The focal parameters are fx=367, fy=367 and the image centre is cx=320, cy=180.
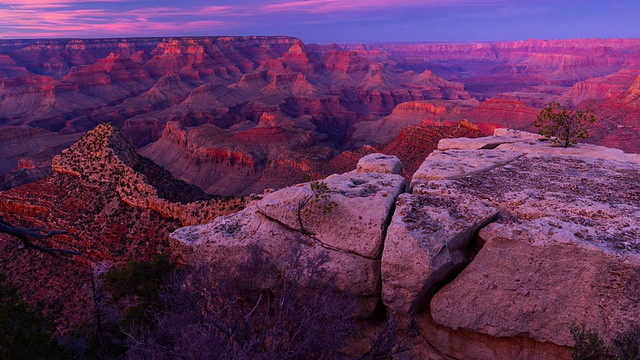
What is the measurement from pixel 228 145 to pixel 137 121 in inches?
2392

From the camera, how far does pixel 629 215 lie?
8859 mm

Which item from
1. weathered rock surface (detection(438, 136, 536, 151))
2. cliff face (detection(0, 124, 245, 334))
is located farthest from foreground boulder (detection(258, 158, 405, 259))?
cliff face (detection(0, 124, 245, 334))

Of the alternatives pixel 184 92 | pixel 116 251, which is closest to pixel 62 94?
pixel 184 92

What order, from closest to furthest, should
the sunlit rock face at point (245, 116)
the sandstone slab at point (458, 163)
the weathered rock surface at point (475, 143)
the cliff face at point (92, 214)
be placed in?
the sandstone slab at point (458, 163) < the weathered rock surface at point (475, 143) < the cliff face at point (92, 214) < the sunlit rock face at point (245, 116)

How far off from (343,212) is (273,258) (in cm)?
223

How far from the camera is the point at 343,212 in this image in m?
9.73

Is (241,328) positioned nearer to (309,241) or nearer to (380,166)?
(309,241)

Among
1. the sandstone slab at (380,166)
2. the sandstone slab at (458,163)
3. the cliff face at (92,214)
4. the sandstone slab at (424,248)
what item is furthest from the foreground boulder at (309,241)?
the cliff face at (92,214)

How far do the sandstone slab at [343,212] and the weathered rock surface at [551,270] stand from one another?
1936 mm

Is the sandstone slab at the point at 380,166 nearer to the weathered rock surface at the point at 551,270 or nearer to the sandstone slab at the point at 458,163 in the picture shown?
the sandstone slab at the point at 458,163

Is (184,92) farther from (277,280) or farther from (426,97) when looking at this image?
(277,280)

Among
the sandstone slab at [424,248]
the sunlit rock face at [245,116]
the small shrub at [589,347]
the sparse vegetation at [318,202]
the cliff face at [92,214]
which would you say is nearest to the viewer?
the small shrub at [589,347]

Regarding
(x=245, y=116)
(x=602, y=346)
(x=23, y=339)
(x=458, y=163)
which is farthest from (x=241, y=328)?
(x=245, y=116)

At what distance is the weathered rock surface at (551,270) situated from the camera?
7.58 metres
